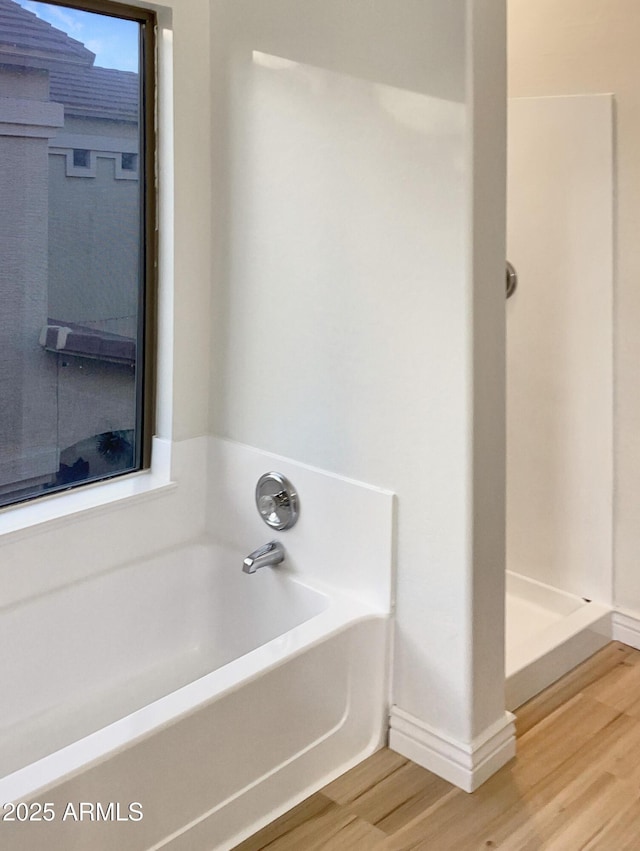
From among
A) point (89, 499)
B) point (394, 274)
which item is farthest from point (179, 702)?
point (394, 274)

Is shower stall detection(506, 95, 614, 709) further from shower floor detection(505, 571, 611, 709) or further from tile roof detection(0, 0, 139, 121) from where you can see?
tile roof detection(0, 0, 139, 121)

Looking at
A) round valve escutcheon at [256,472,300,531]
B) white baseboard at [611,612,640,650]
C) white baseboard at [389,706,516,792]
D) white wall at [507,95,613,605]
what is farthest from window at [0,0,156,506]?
white baseboard at [611,612,640,650]

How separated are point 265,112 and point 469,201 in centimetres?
70

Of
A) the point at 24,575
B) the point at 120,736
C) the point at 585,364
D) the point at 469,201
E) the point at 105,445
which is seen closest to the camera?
the point at 120,736

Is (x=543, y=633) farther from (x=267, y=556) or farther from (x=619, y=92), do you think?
(x=619, y=92)

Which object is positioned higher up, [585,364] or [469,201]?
[469,201]

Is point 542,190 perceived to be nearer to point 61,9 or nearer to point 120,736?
point 61,9

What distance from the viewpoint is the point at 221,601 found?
2520mm

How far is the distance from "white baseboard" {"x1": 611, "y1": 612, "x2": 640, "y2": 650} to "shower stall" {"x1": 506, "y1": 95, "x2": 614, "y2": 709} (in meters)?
0.04

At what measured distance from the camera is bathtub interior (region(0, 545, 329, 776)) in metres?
2.18

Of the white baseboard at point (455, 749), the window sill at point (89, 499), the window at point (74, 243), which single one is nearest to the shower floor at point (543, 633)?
the white baseboard at point (455, 749)

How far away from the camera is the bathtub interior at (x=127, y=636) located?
2.18m

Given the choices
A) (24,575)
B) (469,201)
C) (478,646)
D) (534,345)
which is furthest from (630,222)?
(24,575)

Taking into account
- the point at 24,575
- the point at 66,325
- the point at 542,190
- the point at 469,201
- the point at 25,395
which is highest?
the point at 542,190
